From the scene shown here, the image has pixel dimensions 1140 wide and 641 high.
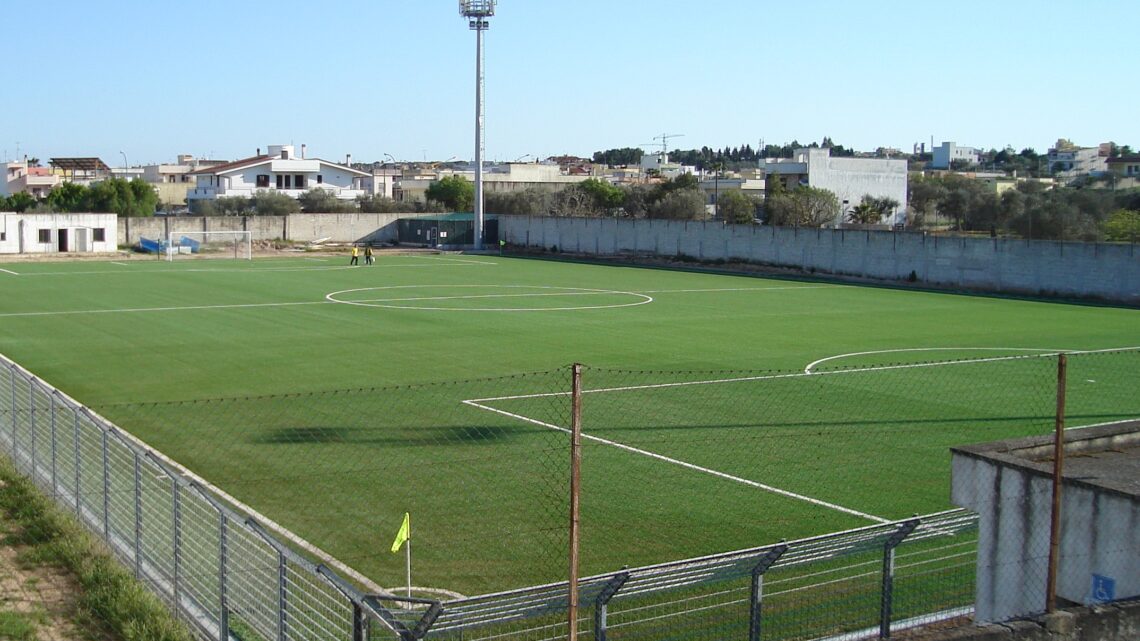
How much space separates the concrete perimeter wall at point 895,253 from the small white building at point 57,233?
101 feet

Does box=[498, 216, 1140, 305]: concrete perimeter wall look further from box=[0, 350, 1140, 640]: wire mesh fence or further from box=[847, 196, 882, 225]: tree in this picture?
box=[0, 350, 1140, 640]: wire mesh fence

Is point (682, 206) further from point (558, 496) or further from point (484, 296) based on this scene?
point (558, 496)

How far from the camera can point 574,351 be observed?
104ft

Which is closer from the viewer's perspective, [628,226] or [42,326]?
[42,326]

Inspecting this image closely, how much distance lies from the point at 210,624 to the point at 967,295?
154 feet

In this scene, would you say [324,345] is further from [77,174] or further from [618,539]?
[77,174]

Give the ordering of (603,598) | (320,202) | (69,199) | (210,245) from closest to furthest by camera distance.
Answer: (603,598), (210,245), (69,199), (320,202)

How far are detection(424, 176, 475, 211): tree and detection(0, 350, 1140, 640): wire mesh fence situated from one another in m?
96.8

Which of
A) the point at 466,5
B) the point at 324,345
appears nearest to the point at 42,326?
the point at 324,345

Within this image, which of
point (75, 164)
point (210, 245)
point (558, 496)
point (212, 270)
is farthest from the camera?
point (75, 164)

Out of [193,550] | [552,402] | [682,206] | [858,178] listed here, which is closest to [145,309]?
[552,402]

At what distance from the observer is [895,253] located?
58.6 meters

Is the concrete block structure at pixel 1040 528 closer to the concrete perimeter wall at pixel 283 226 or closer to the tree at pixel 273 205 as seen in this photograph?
the concrete perimeter wall at pixel 283 226

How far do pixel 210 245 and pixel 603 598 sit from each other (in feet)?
263
